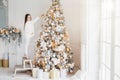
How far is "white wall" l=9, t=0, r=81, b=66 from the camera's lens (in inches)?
215

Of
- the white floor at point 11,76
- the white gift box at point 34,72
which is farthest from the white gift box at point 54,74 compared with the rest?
the white floor at point 11,76

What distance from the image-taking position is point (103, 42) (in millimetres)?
4078

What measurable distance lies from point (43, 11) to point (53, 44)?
107 centimetres

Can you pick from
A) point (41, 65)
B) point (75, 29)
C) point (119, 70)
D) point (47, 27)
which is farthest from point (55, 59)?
point (119, 70)

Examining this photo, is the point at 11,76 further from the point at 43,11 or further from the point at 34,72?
the point at 43,11

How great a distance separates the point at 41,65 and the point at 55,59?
0.31 m

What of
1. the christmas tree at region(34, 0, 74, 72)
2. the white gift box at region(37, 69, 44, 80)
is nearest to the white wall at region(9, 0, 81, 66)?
the christmas tree at region(34, 0, 74, 72)

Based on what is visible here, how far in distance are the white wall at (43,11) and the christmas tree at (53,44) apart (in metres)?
0.58

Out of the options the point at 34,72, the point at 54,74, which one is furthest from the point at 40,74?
the point at 54,74

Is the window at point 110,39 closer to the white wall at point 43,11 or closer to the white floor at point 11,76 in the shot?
the white wall at point 43,11

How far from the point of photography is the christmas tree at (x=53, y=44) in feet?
15.8

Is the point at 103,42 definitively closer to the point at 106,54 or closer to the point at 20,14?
the point at 106,54

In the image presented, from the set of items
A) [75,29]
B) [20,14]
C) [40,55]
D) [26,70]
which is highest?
[20,14]

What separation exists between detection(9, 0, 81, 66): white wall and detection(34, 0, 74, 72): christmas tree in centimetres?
58
